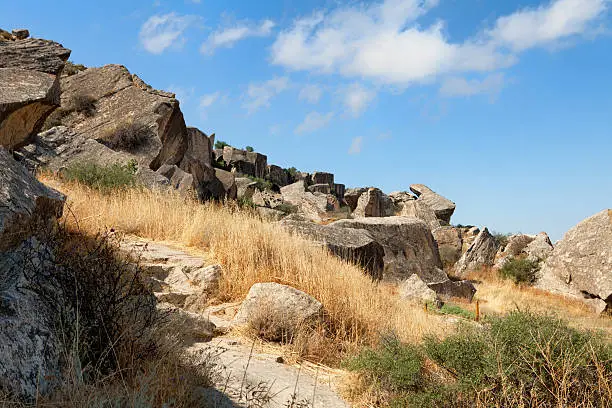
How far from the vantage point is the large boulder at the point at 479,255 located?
821 inches

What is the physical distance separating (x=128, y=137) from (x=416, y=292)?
7759 millimetres

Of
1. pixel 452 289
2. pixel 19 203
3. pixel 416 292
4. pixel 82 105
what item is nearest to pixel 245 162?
pixel 82 105

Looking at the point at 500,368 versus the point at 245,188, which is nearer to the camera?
the point at 500,368

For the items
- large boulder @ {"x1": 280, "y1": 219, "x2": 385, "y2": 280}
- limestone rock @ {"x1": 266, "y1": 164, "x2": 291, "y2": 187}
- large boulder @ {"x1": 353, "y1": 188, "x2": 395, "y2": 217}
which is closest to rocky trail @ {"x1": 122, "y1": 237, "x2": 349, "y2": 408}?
large boulder @ {"x1": 280, "y1": 219, "x2": 385, "y2": 280}

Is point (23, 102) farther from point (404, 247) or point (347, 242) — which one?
point (404, 247)

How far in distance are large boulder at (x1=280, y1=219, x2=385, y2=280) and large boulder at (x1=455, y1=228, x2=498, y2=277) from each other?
1080cm

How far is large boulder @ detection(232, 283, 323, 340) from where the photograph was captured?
595 centimetres

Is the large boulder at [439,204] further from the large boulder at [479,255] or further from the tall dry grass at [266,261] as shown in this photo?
the tall dry grass at [266,261]

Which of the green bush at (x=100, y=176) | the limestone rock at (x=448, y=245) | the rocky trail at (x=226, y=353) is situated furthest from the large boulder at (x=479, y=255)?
the rocky trail at (x=226, y=353)

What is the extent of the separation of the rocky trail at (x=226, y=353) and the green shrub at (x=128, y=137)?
6306 millimetres

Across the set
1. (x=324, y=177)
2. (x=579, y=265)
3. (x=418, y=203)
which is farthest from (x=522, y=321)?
(x=324, y=177)

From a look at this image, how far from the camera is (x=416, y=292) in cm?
1159

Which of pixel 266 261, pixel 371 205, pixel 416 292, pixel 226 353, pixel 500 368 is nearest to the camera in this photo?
pixel 500 368

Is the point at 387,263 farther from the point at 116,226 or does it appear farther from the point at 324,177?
the point at 324,177
